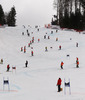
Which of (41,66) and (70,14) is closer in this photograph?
(41,66)

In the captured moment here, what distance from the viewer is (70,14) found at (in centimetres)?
7056

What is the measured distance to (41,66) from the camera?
29.7 m

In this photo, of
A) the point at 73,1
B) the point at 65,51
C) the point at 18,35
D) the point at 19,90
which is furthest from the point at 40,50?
the point at 73,1

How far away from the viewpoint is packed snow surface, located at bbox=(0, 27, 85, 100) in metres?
15.9

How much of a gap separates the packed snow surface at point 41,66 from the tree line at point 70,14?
13.0m

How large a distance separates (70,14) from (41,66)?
4409 cm

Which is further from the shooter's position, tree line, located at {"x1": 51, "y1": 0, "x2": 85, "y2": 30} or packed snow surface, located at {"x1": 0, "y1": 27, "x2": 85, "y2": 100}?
tree line, located at {"x1": 51, "y1": 0, "x2": 85, "y2": 30}

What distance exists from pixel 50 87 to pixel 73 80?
3.08 m

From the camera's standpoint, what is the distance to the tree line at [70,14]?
68.8 m

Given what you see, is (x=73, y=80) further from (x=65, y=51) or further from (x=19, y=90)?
(x=65, y=51)

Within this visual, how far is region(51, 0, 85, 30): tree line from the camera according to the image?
226ft

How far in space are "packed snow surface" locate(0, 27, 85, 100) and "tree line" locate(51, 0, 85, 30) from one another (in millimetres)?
13036

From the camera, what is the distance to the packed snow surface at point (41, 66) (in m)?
15.9

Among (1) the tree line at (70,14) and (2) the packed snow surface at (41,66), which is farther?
(1) the tree line at (70,14)
